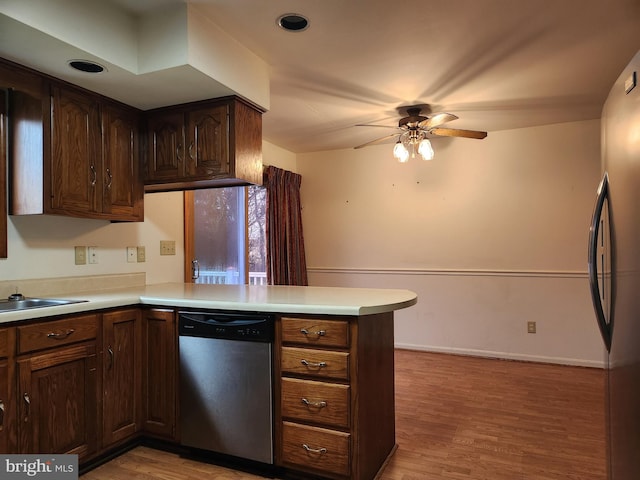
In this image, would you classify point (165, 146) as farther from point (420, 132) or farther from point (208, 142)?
point (420, 132)

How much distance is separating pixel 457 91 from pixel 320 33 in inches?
51.7

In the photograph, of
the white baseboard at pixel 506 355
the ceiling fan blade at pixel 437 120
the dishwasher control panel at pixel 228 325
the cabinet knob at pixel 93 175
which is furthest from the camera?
the white baseboard at pixel 506 355

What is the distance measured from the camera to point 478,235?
425 centimetres

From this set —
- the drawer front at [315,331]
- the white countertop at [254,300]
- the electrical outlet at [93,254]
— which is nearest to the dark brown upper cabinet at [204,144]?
the electrical outlet at [93,254]

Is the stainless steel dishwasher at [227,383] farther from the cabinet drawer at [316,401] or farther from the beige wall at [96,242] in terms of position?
the beige wall at [96,242]

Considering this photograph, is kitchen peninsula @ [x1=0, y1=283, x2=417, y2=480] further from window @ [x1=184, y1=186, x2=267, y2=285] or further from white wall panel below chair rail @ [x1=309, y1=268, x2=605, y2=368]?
white wall panel below chair rail @ [x1=309, y1=268, x2=605, y2=368]

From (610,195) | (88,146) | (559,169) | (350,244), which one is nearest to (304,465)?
(610,195)

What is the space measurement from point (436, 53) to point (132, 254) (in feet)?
8.05

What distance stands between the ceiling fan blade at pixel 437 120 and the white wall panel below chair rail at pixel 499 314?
1757mm

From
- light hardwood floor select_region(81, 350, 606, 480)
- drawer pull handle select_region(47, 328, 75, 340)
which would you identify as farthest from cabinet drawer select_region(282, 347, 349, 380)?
drawer pull handle select_region(47, 328, 75, 340)

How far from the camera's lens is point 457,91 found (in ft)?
10.1

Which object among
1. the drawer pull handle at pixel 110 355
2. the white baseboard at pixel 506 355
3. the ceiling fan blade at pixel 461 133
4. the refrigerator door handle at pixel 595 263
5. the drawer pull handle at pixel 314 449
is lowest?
the white baseboard at pixel 506 355

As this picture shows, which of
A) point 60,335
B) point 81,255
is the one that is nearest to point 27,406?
point 60,335

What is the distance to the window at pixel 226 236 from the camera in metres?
3.51
